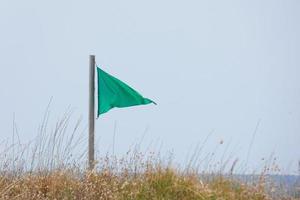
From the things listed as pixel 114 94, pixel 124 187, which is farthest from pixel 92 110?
pixel 124 187

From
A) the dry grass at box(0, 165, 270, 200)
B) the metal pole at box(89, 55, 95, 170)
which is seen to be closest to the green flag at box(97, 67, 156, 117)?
the metal pole at box(89, 55, 95, 170)

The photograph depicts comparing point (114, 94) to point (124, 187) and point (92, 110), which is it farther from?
point (124, 187)

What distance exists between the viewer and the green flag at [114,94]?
10586mm

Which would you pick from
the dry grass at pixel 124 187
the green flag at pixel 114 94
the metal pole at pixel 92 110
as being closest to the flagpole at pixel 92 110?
the metal pole at pixel 92 110

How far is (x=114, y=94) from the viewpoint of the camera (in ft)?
35.0

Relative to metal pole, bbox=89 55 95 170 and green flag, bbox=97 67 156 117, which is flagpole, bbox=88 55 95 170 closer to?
metal pole, bbox=89 55 95 170

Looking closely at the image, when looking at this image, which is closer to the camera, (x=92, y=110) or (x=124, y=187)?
(x=124, y=187)

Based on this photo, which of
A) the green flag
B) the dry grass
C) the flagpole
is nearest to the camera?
the dry grass

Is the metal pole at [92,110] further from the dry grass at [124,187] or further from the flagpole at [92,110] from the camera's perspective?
the dry grass at [124,187]

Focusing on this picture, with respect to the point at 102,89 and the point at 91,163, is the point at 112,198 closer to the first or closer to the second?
the point at 91,163

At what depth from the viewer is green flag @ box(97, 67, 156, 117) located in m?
10.6

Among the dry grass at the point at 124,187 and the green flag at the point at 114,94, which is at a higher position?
the green flag at the point at 114,94

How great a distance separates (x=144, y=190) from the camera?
25.5 feet

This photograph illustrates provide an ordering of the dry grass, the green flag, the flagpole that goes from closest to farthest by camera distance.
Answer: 1. the dry grass
2. the flagpole
3. the green flag
